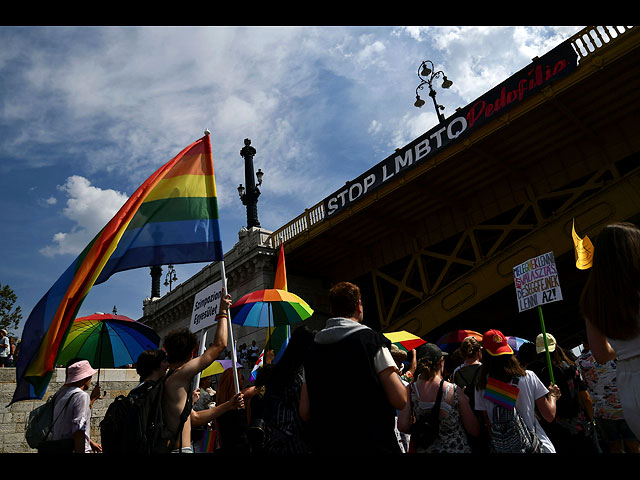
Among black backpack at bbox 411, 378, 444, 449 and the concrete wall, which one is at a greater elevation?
the concrete wall

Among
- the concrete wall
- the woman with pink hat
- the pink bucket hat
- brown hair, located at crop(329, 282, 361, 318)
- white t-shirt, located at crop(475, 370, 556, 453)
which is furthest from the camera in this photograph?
the concrete wall

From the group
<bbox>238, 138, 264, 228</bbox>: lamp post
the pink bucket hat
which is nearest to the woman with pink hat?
the pink bucket hat

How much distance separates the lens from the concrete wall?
1107cm

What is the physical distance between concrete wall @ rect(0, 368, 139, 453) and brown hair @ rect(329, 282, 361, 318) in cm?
1034

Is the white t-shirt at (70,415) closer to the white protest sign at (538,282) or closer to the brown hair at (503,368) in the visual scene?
the brown hair at (503,368)

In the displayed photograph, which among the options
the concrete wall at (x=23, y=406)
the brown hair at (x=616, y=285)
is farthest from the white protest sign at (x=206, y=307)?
the concrete wall at (x=23, y=406)

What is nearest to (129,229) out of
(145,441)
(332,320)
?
(145,441)

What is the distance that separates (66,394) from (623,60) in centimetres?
1396

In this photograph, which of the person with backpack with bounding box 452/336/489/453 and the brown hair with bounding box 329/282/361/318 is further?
the person with backpack with bounding box 452/336/489/453

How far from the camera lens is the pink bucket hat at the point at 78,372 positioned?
4.90m

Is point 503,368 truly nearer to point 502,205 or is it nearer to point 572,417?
point 572,417

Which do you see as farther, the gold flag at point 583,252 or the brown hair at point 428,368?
the gold flag at point 583,252

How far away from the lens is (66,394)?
4816 millimetres

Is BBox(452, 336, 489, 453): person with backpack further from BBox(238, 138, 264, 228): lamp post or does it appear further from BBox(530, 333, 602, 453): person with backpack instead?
BBox(238, 138, 264, 228): lamp post
